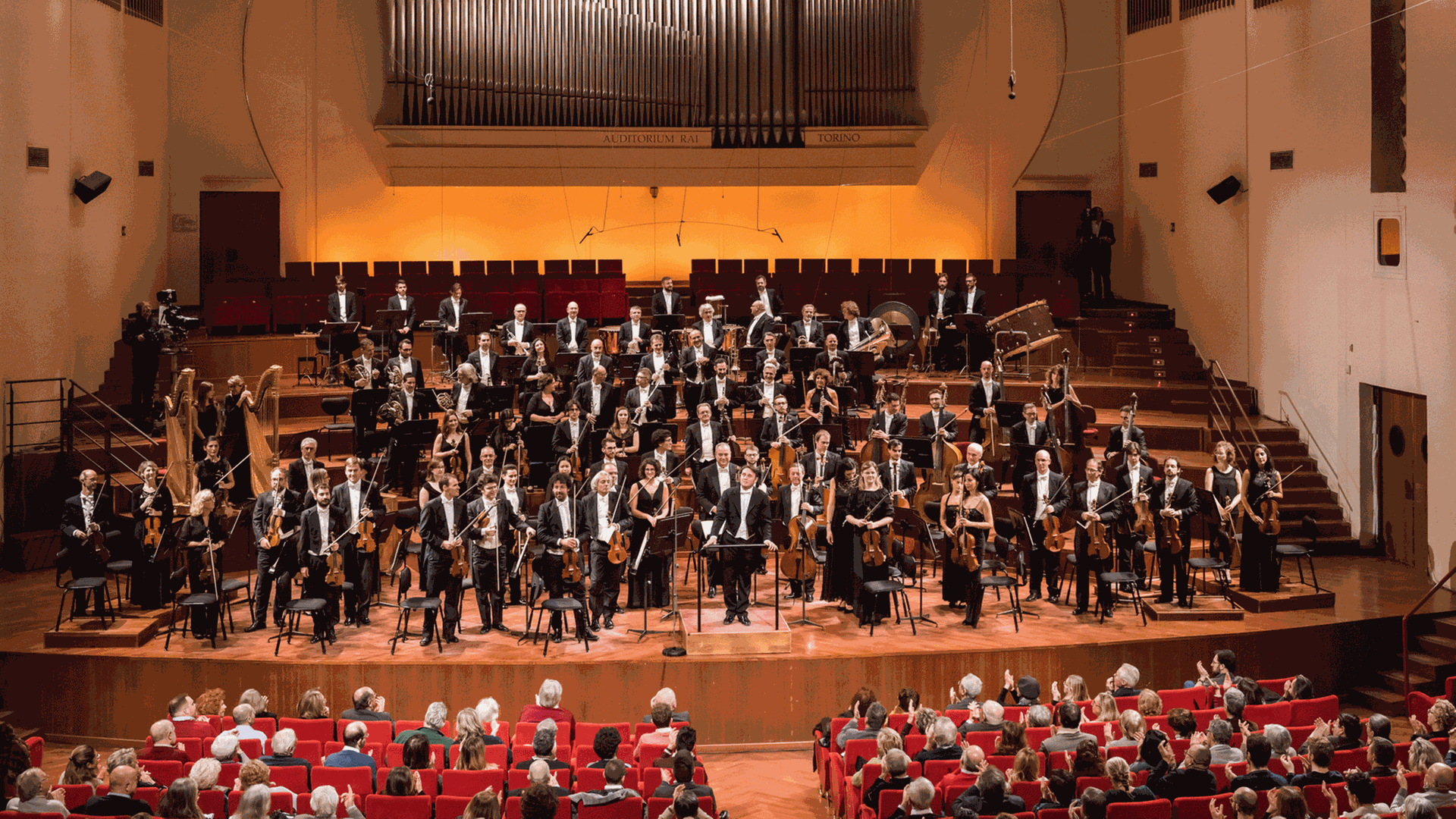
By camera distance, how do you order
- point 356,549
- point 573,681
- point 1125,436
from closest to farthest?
1. point 573,681
2. point 356,549
3. point 1125,436

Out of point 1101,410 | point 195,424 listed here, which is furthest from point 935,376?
point 195,424

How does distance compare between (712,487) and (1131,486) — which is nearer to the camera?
(712,487)

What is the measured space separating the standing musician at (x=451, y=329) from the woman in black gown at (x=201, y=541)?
3.37 metres

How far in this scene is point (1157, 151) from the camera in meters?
13.9

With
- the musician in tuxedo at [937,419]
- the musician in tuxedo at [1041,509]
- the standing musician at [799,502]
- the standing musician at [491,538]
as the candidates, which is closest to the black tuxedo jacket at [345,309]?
the standing musician at [491,538]

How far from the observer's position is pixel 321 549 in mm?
8148

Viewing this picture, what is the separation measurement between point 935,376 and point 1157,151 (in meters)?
3.73

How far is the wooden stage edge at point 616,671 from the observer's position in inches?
300

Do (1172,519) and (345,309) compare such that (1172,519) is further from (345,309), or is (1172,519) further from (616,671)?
(345,309)

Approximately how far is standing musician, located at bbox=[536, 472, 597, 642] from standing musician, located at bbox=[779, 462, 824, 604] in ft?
4.49

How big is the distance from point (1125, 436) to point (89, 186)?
28.7 feet

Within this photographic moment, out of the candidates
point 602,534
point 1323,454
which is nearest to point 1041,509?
point 602,534

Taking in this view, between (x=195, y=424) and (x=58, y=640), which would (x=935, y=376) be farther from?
(x=58, y=640)

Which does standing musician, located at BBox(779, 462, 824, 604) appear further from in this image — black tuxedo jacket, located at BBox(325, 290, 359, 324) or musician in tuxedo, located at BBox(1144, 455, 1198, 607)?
black tuxedo jacket, located at BBox(325, 290, 359, 324)
